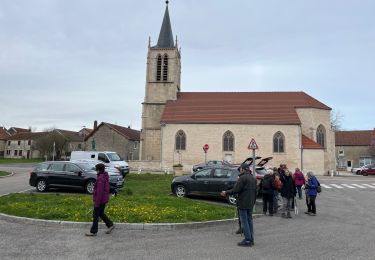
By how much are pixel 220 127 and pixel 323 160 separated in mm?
12297

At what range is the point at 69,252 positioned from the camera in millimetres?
6742

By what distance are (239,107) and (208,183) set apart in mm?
31403

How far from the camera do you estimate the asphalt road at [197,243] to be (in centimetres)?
670

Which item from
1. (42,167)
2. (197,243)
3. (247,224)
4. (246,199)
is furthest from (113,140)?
(247,224)

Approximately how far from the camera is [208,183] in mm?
14438

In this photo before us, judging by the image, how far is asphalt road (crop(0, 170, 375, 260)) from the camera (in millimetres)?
6703

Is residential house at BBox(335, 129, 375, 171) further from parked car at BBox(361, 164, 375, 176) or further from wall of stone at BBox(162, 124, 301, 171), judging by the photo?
wall of stone at BBox(162, 124, 301, 171)

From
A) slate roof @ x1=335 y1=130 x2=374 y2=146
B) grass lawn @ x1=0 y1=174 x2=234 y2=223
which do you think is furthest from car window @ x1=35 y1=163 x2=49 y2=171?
slate roof @ x1=335 y1=130 x2=374 y2=146

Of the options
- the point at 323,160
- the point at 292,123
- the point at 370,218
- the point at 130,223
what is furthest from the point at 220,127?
the point at 130,223

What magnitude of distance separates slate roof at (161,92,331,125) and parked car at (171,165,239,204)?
2829 centimetres

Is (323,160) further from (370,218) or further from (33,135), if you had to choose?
(33,135)

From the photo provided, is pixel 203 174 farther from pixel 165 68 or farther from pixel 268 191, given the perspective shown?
pixel 165 68

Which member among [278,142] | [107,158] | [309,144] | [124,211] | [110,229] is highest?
[278,142]

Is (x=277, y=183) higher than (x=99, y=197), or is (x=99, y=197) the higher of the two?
(x=277, y=183)
